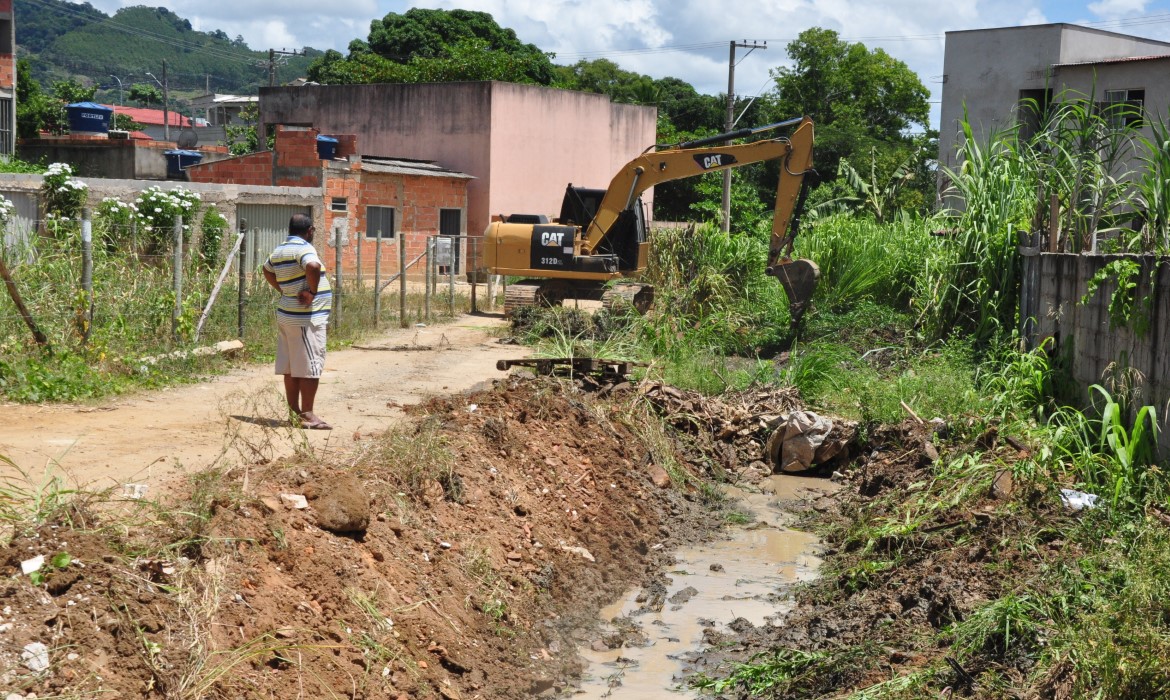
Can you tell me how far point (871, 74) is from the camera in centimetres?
5662

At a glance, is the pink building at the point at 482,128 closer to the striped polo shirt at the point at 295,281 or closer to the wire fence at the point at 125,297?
the wire fence at the point at 125,297

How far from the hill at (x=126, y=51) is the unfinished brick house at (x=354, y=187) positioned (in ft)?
341

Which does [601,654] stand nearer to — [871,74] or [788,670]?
[788,670]

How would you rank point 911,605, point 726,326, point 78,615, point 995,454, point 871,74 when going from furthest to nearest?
point 871,74
point 726,326
point 995,454
point 911,605
point 78,615

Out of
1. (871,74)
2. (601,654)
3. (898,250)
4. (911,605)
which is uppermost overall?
(871,74)

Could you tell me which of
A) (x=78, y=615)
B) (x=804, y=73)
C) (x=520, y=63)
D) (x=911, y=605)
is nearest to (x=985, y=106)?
(x=520, y=63)

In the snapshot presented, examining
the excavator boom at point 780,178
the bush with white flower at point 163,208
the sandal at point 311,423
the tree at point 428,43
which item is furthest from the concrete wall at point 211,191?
the tree at point 428,43

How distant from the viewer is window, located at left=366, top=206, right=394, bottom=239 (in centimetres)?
2895

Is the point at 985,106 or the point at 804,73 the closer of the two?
the point at 985,106

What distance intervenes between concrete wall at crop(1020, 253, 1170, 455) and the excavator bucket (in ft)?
14.5

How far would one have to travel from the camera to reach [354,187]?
1089 inches

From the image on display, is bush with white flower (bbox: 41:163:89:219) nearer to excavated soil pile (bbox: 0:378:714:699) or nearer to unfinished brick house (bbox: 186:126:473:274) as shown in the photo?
unfinished brick house (bbox: 186:126:473:274)

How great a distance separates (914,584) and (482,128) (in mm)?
26232

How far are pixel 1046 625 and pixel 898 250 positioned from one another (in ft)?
41.2
